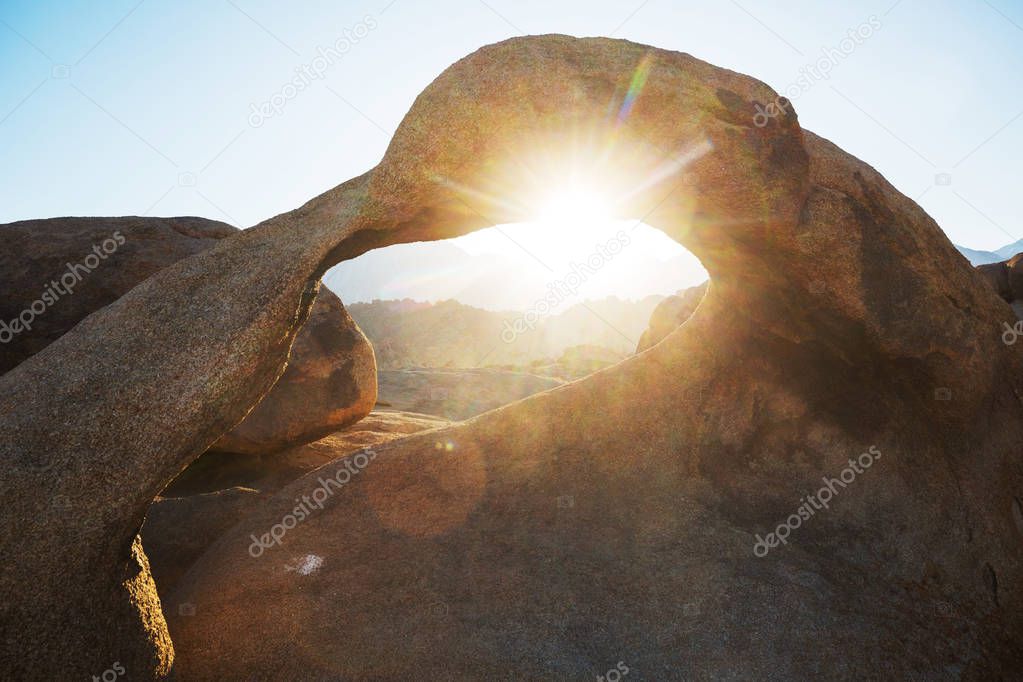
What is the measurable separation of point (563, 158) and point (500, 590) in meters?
3.24

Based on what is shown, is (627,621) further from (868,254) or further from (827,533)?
(868,254)

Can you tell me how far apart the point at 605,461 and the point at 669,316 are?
42.4 ft

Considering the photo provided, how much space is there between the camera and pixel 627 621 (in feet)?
14.7

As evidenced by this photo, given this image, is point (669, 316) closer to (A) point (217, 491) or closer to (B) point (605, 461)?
(B) point (605, 461)

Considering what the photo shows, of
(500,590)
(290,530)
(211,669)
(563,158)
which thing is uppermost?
(563,158)

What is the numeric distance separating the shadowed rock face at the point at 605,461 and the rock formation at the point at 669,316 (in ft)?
37.7

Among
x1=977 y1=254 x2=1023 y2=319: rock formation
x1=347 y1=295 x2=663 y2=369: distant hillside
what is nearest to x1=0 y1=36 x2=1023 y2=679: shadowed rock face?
x1=977 y1=254 x2=1023 y2=319: rock formation

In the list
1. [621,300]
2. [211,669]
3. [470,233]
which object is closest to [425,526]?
[211,669]

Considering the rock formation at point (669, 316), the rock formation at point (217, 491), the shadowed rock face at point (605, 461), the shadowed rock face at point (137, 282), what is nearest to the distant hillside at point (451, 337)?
the rock formation at point (669, 316)

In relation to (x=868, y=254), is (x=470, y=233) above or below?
below

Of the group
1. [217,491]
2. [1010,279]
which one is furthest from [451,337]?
[217,491]

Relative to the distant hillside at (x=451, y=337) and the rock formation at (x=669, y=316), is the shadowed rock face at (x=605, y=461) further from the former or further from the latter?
the distant hillside at (x=451, y=337)

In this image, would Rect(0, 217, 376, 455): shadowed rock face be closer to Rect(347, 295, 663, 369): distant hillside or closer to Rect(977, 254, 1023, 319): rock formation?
Rect(977, 254, 1023, 319): rock formation

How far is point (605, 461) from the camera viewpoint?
6137 millimetres
